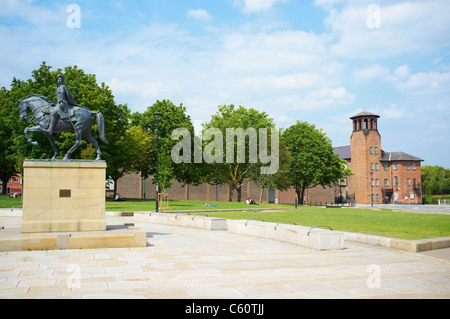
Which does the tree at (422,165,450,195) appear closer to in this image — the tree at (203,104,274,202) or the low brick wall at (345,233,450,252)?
the tree at (203,104,274,202)

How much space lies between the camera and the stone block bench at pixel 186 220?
1794cm

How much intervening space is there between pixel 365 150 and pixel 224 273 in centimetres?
8309

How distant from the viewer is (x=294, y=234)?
12523mm

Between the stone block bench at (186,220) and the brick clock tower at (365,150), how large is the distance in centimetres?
7046

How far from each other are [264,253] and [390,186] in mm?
86312

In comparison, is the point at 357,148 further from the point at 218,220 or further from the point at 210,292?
the point at 210,292

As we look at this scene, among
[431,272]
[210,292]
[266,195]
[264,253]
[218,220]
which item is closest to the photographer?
[210,292]

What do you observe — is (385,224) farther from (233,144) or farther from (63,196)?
(233,144)

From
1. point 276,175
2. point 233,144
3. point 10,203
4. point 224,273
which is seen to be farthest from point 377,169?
point 224,273

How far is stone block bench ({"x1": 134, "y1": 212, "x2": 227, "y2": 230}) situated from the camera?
Result: 706 inches

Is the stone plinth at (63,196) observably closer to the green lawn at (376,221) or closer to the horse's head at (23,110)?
the horse's head at (23,110)

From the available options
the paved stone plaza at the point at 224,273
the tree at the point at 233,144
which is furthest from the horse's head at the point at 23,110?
the tree at the point at 233,144
